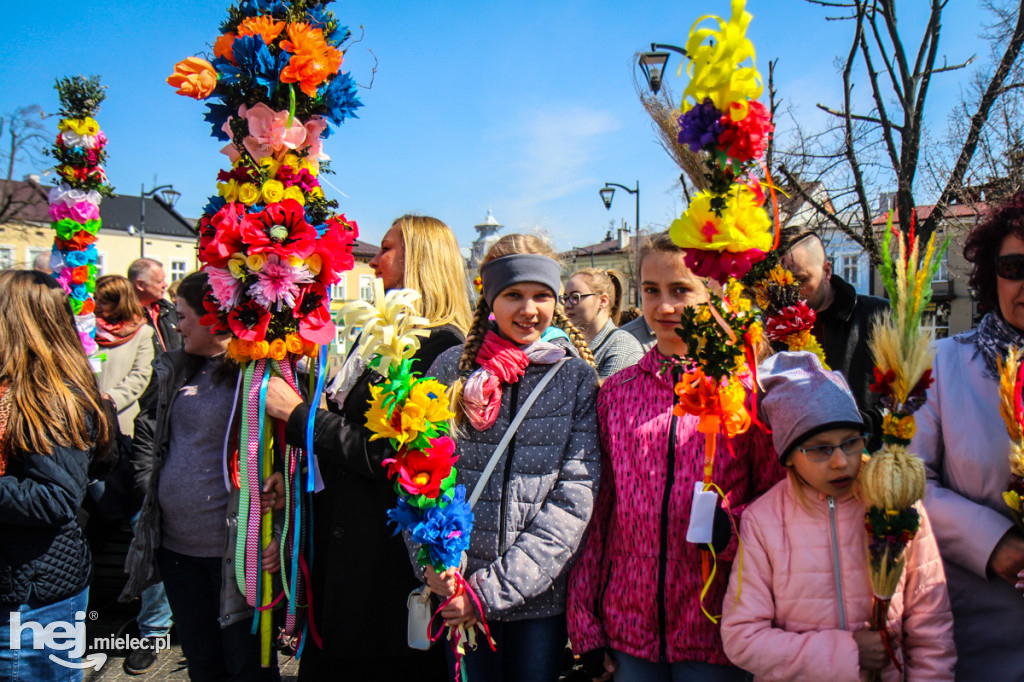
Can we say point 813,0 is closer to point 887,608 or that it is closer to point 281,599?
point 887,608

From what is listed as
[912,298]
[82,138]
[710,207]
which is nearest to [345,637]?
[710,207]

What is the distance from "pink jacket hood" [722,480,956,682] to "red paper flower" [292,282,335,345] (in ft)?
5.76

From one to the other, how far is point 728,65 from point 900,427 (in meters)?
1.05

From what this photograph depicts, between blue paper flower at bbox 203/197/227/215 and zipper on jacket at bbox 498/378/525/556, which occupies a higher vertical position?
blue paper flower at bbox 203/197/227/215

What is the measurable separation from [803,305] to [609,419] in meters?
1.20

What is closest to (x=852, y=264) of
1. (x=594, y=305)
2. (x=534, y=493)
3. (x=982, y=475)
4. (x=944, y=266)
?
(x=594, y=305)

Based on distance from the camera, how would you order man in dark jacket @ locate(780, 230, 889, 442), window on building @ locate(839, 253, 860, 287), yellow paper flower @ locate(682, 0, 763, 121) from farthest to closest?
window on building @ locate(839, 253, 860, 287)
man in dark jacket @ locate(780, 230, 889, 442)
yellow paper flower @ locate(682, 0, 763, 121)

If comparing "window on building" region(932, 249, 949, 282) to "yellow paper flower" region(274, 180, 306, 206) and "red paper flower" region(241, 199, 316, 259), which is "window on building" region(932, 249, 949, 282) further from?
"yellow paper flower" region(274, 180, 306, 206)

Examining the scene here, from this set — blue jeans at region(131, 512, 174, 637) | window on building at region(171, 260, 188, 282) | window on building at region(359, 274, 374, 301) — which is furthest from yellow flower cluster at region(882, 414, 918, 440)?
window on building at region(171, 260, 188, 282)

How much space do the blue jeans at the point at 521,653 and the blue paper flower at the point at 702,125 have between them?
1.60m

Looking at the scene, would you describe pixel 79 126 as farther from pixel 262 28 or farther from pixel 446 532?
pixel 446 532

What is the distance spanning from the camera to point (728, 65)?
1.67 meters

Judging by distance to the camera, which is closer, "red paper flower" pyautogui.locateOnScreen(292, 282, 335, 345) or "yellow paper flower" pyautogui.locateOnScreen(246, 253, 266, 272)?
"yellow paper flower" pyautogui.locateOnScreen(246, 253, 266, 272)

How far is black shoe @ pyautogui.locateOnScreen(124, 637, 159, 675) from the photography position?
392 cm
